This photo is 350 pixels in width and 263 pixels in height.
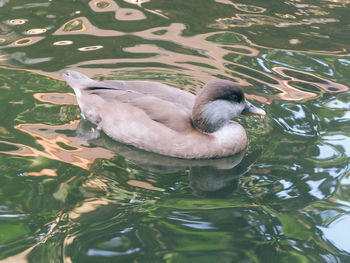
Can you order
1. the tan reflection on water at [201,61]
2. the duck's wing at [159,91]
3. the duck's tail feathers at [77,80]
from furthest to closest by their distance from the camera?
the tan reflection on water at [201,61] < the duck's tail feathers at [77,80] < the duck's wing at [159,91]

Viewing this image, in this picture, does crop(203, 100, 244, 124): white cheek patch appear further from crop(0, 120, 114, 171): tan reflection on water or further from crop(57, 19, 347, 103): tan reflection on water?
crop(0, 120, 114, 171): tan reflection on water

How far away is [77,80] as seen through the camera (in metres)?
6.33

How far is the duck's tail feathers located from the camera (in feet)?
20.4

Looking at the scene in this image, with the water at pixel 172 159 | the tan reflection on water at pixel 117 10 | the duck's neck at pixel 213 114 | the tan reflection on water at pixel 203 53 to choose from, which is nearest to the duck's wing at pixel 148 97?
the duck's neck at pixel 213 114

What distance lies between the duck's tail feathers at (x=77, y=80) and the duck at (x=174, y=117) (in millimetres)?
198

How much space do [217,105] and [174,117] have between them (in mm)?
440

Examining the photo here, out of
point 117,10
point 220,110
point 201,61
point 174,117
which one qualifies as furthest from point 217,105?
point 117,10

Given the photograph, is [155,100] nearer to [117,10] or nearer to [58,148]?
[58,148]

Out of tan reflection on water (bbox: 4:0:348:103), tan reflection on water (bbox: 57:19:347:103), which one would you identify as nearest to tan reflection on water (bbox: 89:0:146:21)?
tan reflection on water (bbox: 4:0:348:103)

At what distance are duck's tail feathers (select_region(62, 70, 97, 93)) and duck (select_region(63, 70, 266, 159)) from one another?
198 millimetres

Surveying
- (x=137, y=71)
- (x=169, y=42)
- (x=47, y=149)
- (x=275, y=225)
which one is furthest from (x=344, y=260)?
(x=169, y=42)

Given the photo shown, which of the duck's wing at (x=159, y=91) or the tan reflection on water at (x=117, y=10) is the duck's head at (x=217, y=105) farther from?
the tan reflection on water at (x=117, y=10)

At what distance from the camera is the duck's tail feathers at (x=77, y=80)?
6.23 m

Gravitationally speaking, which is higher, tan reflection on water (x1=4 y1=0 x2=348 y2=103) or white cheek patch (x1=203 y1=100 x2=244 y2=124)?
white cheek patch (x1=203 y1=100 x2=244 y2=124)
